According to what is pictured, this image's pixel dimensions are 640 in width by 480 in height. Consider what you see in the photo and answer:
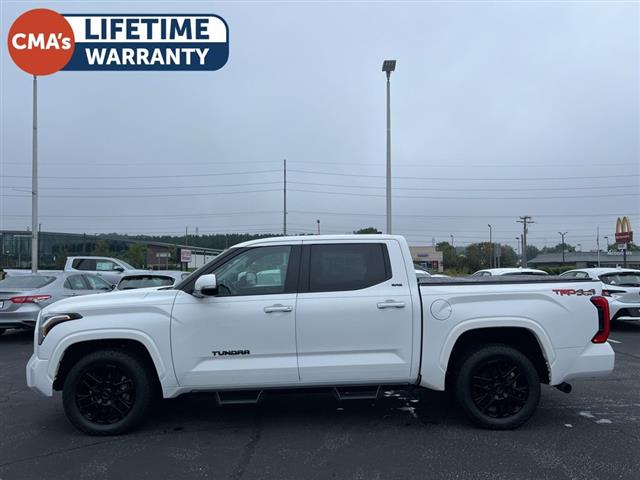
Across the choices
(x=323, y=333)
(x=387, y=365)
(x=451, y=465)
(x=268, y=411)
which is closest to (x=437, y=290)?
(x=387, y=365)

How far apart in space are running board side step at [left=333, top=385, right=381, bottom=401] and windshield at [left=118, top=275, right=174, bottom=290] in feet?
25.6

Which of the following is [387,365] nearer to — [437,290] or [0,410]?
[437,290]

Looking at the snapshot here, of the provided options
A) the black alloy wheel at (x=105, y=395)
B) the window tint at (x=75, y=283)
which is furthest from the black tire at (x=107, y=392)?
the window tint at (x=75, y=283)

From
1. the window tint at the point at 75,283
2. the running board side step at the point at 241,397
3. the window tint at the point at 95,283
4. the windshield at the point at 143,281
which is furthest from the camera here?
the window tint at the point at 95,283

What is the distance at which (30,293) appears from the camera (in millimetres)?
10539

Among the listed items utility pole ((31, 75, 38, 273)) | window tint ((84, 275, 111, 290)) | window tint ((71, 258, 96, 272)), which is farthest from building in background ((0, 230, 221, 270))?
window tint ((84, 275, 111, 290))

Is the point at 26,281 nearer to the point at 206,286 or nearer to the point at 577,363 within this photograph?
the point at 206,286

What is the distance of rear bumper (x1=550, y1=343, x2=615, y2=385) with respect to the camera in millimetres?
5020

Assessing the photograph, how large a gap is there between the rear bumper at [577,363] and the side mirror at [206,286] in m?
3.39

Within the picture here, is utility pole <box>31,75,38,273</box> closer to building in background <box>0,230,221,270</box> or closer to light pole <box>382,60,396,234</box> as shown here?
light pole <box>382,60,396,234</box>

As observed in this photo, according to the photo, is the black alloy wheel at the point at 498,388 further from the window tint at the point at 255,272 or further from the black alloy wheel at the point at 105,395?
the black alloy wheel at the point at 105,395

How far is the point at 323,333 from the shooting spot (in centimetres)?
490

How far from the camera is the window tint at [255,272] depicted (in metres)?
5.05

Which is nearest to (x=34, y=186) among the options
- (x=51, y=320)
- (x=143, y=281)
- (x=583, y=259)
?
(x=143, y=281)
